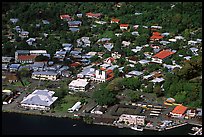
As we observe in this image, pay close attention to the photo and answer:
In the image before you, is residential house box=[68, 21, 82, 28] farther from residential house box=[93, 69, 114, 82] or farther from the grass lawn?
the grass lawn

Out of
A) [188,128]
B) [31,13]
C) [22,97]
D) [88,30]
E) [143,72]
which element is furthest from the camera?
[31,13]

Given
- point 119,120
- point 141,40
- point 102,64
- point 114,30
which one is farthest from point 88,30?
point 119,120

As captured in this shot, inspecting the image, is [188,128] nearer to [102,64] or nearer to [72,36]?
[102,64]

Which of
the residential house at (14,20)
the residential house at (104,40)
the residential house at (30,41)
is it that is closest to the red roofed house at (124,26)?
the residential house at (104,40)

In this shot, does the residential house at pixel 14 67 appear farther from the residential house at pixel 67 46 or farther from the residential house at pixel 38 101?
the residential house at pixel 38 101

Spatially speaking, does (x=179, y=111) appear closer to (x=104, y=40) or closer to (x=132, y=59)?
(x=132, y=59)

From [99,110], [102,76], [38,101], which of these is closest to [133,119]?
[99,110]
